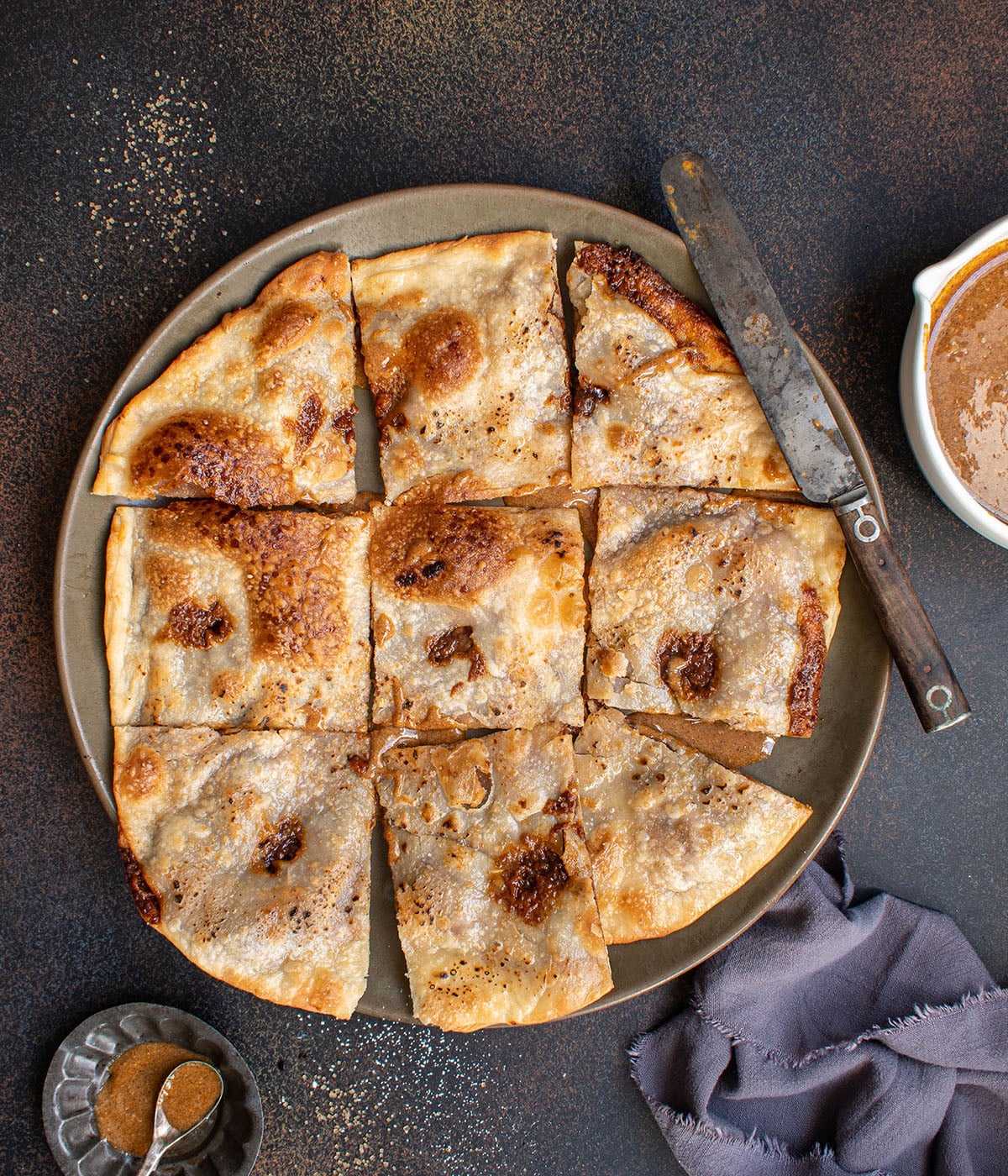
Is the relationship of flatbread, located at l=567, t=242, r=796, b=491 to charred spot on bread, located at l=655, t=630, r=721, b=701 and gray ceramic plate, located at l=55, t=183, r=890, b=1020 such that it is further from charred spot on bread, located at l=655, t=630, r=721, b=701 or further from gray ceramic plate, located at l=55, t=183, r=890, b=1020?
charred spot on bread, located at l=655, t=630, r=721, b=701

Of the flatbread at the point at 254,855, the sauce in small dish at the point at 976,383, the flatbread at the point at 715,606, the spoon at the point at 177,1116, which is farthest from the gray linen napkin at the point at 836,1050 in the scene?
the spoon at the point at 177,1116

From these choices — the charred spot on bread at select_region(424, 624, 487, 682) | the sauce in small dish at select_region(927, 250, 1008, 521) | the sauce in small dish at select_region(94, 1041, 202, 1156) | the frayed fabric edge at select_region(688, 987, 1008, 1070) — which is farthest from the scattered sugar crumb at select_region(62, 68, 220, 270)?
the frayed fabric edge at select_region(688, 987, 1008, 1070)

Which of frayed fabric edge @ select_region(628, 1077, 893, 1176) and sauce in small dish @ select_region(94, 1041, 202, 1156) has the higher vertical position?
sauce in small dish @ select_region(94, 1041, 202, 1156)

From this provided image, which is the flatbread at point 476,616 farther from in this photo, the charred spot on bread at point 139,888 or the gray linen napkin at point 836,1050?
the gray linen napkin at point 836,1050

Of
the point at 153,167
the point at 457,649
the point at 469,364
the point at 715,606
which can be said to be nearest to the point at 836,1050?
the point at 715,606

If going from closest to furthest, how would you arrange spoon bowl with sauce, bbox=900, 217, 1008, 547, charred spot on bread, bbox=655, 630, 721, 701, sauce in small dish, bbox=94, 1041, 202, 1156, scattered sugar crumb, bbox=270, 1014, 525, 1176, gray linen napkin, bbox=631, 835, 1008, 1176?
1. spoon bowl with sauce, bbox=900, 217, 1008, 547
2. charred spot on bread, bbox=655, 630, 721, 701
3. sauce in small dish, bbox=94, 1041, 202, 1156
4. gray linen napkin, bbox=631, 835, 1008, 1176
5. scattered sugar crumb, bbox=270, 1014, 525, 1176

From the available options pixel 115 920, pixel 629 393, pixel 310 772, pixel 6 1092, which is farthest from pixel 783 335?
pixel 6 1092

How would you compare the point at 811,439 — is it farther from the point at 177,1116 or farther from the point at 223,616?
the point at 177,1116
